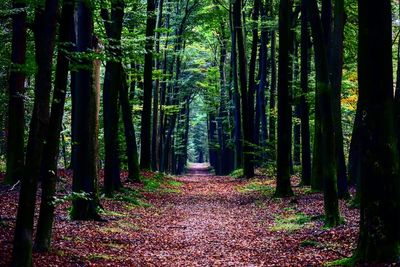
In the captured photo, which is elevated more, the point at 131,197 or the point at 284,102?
the point at 284,102

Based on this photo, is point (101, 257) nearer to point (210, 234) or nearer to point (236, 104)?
point (210, 234)

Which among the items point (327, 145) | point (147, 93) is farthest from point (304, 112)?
point (327, 145)

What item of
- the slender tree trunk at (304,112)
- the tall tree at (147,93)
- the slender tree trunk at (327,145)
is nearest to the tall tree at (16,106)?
the tall tree at (147,93)

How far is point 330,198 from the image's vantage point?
1166cm

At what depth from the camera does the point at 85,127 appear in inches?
473

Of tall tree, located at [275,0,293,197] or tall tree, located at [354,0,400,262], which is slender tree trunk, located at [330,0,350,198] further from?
tall tree, located at [354,0,400,262]

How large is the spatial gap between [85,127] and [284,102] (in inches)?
338

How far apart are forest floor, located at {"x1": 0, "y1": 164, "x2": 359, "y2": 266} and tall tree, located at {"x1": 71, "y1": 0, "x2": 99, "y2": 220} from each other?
0.55 m

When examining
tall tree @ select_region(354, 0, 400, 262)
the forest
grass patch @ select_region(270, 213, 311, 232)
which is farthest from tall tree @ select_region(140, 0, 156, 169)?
tall tree @ select_region(354, 0, 400, 262)

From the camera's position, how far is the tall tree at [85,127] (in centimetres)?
1162

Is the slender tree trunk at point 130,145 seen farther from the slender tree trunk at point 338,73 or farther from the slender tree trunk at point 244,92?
the slender tree trunk at point 338,73

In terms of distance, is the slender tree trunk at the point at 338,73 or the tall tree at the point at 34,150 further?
the slender tree trunk at the point at 338,73

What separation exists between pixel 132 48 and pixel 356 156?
390 inches

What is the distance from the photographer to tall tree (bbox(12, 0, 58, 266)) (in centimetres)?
612
